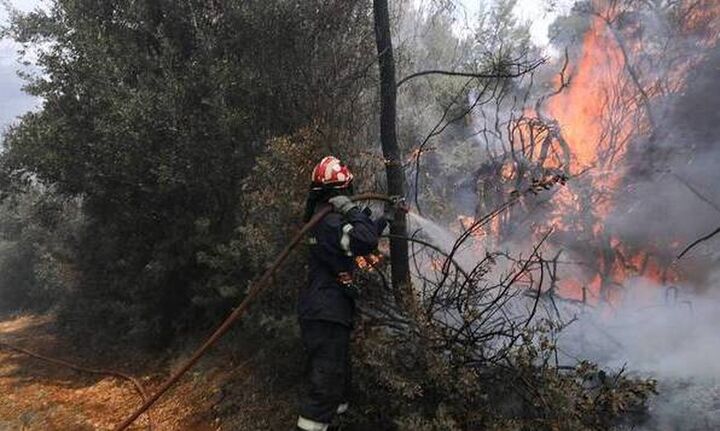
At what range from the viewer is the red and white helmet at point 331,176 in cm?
489

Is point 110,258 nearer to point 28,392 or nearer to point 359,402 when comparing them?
point 28,392

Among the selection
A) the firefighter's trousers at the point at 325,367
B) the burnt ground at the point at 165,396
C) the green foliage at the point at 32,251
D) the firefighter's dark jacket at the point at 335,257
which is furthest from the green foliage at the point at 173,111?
the firefighter's trousers at the point at 325,367

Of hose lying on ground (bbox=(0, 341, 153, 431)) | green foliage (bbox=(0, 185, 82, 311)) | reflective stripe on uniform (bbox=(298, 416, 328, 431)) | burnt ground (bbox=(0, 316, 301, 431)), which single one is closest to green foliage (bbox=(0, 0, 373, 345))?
hose lying on ground (bbox=(0, 341, 153, 431))

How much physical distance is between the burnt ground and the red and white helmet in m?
2.39

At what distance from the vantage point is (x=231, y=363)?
754cm

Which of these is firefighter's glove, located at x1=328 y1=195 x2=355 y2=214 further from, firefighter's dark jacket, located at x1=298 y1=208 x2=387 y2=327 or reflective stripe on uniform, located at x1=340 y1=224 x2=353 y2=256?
reflective stripe on uniform, located at x1=340 y1=224 x2=353 y2=256

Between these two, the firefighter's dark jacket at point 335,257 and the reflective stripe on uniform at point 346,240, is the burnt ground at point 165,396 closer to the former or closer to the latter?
the firefighter's dark jacket at point 335,257

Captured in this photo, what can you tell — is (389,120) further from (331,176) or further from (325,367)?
(325,367)

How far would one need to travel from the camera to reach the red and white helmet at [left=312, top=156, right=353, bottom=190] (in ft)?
16.0

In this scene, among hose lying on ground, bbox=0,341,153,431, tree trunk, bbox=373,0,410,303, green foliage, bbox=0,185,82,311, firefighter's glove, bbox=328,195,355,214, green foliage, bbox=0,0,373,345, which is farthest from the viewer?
green foliage, bbox=0,185,82,311

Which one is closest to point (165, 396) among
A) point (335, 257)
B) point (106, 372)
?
point (106, 372)

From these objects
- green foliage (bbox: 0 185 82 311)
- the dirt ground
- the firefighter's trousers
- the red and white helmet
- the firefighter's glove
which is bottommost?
the dirt ground

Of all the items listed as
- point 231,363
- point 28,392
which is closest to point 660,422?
point 231,363

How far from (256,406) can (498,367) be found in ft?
9.33
